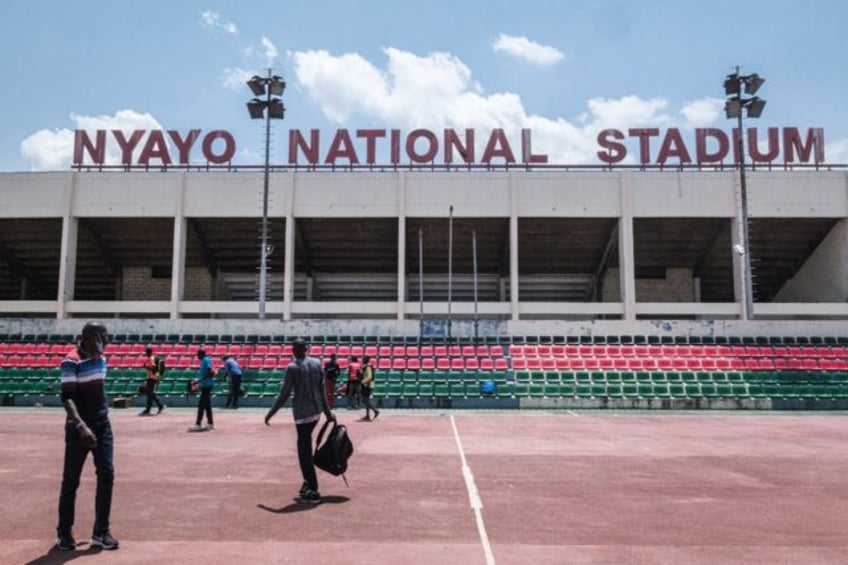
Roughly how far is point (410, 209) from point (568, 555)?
30.9m

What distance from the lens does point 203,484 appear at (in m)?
8.53

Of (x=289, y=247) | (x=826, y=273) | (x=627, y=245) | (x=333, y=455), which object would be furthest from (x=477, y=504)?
(x=826, y=273)

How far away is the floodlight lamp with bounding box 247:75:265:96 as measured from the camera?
97.3 ft

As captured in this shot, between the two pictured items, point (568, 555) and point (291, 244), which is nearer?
point (568, 555)

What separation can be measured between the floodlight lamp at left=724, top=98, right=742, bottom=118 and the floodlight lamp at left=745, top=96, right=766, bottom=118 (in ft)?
1.43

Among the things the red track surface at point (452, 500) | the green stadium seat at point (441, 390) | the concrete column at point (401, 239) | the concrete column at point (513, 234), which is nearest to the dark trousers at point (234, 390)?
the green stadium seat at point (441, 390)

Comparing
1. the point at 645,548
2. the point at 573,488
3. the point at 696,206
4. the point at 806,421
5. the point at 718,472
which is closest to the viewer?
the point at 645,548

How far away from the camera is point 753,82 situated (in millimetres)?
28797

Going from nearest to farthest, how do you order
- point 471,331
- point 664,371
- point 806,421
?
point 806,421, point 664,371, point 471,331

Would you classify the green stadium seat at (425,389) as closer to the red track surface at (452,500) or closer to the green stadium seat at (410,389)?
the green stadium seat at (410,389)

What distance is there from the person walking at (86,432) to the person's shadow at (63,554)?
0.06 m

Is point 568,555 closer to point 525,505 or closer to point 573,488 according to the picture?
point 525,505

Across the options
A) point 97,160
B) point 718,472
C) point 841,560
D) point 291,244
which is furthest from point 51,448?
point 97,160

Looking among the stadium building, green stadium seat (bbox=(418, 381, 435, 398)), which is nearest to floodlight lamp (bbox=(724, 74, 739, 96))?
the stadium building
